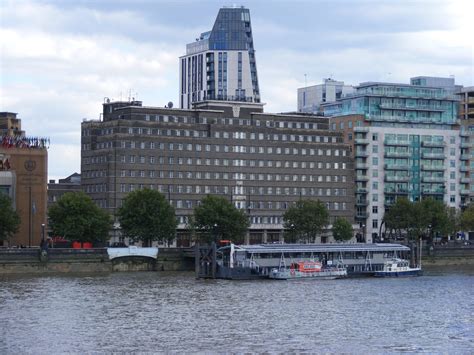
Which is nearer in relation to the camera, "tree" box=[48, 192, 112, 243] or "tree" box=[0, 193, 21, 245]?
"tree" box=[0, 193, 21, 245]

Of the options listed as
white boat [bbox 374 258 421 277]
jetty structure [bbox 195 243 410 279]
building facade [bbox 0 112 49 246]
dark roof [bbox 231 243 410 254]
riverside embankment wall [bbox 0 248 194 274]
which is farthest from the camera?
building facade [bbox 0 112 49 246]

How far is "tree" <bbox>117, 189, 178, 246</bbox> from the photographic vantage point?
18375cm

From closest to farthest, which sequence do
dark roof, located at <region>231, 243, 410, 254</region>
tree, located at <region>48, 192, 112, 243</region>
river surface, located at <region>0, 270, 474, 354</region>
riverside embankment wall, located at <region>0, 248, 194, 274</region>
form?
river surface, located at <region>0, 270, 474, 354</region> < dark roof, located at <region>231, 243, 410, 254</region> < riverside embankment wall, located at <region>0, 248, 194, 274</region> < tree, located at <region>48, 192, 112, 243</region>

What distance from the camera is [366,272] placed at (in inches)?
6422

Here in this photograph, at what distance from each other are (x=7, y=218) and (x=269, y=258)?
39.5 m

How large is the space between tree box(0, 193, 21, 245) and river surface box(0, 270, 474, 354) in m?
25.2

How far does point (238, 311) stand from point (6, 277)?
177 feet

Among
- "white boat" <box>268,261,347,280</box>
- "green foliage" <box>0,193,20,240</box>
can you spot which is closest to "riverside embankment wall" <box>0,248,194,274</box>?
"green foliage" <box>0,193,20,240</box>

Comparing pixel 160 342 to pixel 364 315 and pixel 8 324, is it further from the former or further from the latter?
pixel 364 315

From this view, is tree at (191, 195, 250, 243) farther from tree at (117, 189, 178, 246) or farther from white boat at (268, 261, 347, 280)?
white boat at (268, 261, 347, 280)

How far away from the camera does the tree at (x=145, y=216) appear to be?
184 meters

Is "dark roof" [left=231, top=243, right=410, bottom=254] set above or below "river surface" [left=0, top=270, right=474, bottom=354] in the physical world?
above

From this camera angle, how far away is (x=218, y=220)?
188750 mm

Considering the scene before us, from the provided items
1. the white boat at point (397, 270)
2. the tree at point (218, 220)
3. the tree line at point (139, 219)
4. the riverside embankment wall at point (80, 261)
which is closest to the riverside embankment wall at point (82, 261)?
the riverside embankment wall at point (80, 261)
